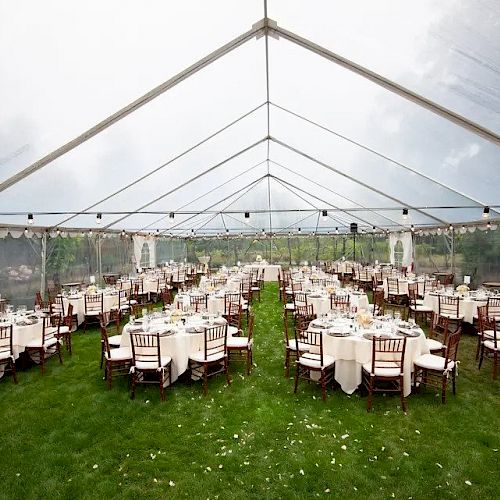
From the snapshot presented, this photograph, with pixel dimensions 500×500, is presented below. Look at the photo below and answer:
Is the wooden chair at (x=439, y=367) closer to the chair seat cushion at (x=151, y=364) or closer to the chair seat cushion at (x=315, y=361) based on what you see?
the chair seat cushion at (x=315, y=361)

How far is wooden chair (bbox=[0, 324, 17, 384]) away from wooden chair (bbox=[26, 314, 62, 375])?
0.39 meters

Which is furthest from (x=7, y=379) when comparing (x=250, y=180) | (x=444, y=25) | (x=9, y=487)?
(x=250, y=180)

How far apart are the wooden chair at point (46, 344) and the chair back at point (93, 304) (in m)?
2.10

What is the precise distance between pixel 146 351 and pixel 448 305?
809cm

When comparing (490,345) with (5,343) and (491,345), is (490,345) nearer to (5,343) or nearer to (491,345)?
(491,345)

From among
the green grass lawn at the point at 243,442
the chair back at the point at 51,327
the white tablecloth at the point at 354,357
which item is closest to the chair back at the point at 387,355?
the white tablecloth at the point at 354,357

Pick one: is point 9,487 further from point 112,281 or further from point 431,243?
point 431,243

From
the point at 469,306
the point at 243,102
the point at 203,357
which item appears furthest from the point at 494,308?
the point at 243,102

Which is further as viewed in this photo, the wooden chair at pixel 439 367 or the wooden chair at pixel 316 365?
the wooden chair at pixel 316 365

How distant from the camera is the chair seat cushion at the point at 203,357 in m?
6.21

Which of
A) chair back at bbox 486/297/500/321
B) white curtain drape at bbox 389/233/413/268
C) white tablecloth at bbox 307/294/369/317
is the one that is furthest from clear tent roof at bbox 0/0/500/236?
white curtain drape at bbox 389/233/413/268

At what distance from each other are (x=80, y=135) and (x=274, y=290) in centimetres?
1271

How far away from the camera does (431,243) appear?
59.8 feet

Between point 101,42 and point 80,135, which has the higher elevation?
point 101,42
